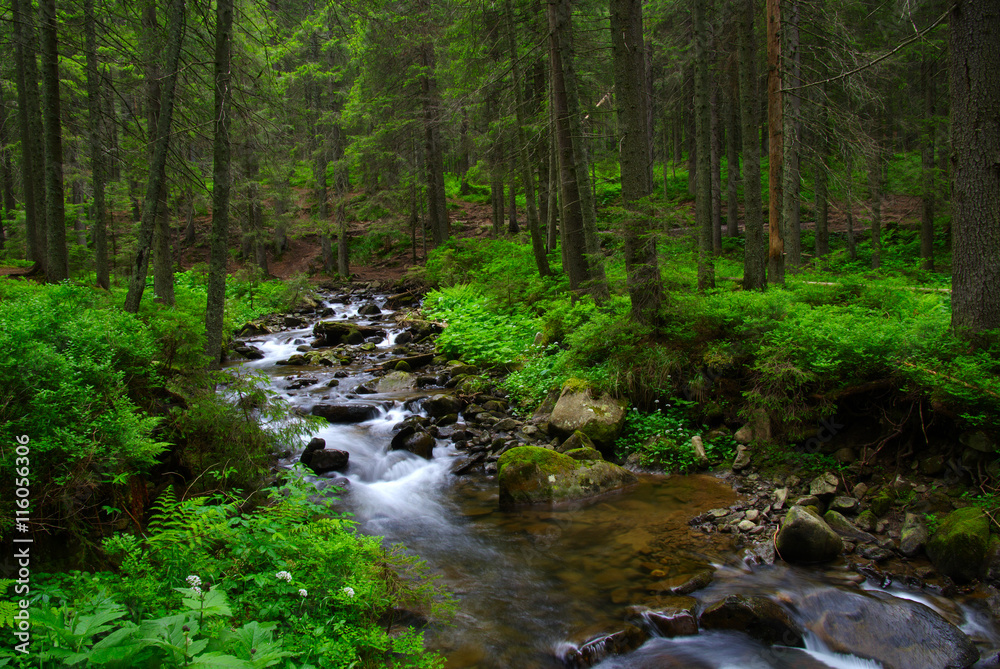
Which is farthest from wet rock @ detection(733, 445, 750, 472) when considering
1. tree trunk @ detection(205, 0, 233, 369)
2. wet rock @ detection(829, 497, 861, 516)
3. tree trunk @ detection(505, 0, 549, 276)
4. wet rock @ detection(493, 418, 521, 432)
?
tree trunk @ detection(505, 0, 549, 276)

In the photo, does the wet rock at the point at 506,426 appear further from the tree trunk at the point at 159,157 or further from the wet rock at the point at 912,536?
the tree trunk at the point at 159,157

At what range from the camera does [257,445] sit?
6453mm

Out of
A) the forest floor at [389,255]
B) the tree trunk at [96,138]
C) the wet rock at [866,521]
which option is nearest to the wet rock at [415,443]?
the wet rock at [866,521]

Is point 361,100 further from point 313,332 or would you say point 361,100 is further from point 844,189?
point 844,189

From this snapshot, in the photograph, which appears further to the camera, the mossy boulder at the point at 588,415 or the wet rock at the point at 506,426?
the wet rock at the point at 506,426

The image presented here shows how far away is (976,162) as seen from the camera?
589cm

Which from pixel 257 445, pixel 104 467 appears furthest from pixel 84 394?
pixel 257 445

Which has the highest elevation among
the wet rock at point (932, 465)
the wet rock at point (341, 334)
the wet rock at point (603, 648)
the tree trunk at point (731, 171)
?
the tree trunk at point (731, 171)

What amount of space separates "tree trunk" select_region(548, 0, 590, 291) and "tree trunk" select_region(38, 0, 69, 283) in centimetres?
942

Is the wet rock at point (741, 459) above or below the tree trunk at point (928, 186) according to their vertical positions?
below

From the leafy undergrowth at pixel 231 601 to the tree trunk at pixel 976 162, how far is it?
666cm

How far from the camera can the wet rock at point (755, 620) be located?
469 cm

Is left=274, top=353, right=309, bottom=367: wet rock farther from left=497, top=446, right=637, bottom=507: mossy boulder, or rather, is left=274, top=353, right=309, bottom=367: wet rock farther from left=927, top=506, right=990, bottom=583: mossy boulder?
left=927, top=506, right=990, bottom=583: mossy boulder

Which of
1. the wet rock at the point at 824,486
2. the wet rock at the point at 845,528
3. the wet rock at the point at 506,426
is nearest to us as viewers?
the wet rock at the point at 845,528
